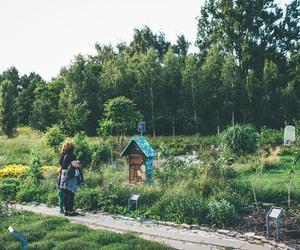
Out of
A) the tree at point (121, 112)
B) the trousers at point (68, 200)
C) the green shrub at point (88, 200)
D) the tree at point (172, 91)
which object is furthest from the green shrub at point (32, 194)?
the tree at point (172, 91)

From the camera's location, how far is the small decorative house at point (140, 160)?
12114 millimetres

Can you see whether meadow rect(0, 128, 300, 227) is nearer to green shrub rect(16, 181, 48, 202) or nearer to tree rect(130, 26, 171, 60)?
green shrub rect(16, 181, 48, 202)

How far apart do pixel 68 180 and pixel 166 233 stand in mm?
2799

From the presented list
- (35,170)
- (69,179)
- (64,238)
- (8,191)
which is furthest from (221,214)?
(35,170)

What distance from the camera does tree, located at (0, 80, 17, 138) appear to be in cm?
3672

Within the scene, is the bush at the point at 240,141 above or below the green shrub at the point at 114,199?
above

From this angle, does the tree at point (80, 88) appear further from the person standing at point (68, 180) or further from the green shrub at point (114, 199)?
the person standing at point (68, 180)

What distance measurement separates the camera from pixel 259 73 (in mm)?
40250

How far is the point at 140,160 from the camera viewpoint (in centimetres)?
1245

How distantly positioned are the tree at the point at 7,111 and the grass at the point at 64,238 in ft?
98.6

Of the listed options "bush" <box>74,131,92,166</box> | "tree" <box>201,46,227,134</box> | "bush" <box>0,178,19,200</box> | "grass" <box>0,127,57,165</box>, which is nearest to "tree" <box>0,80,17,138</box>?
"grass" <box>0,127,57,165</box>

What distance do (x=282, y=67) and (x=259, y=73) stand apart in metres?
2.82

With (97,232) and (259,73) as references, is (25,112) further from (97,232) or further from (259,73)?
(97,232)

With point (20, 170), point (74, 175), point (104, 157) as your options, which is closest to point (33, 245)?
point (74, 175)
